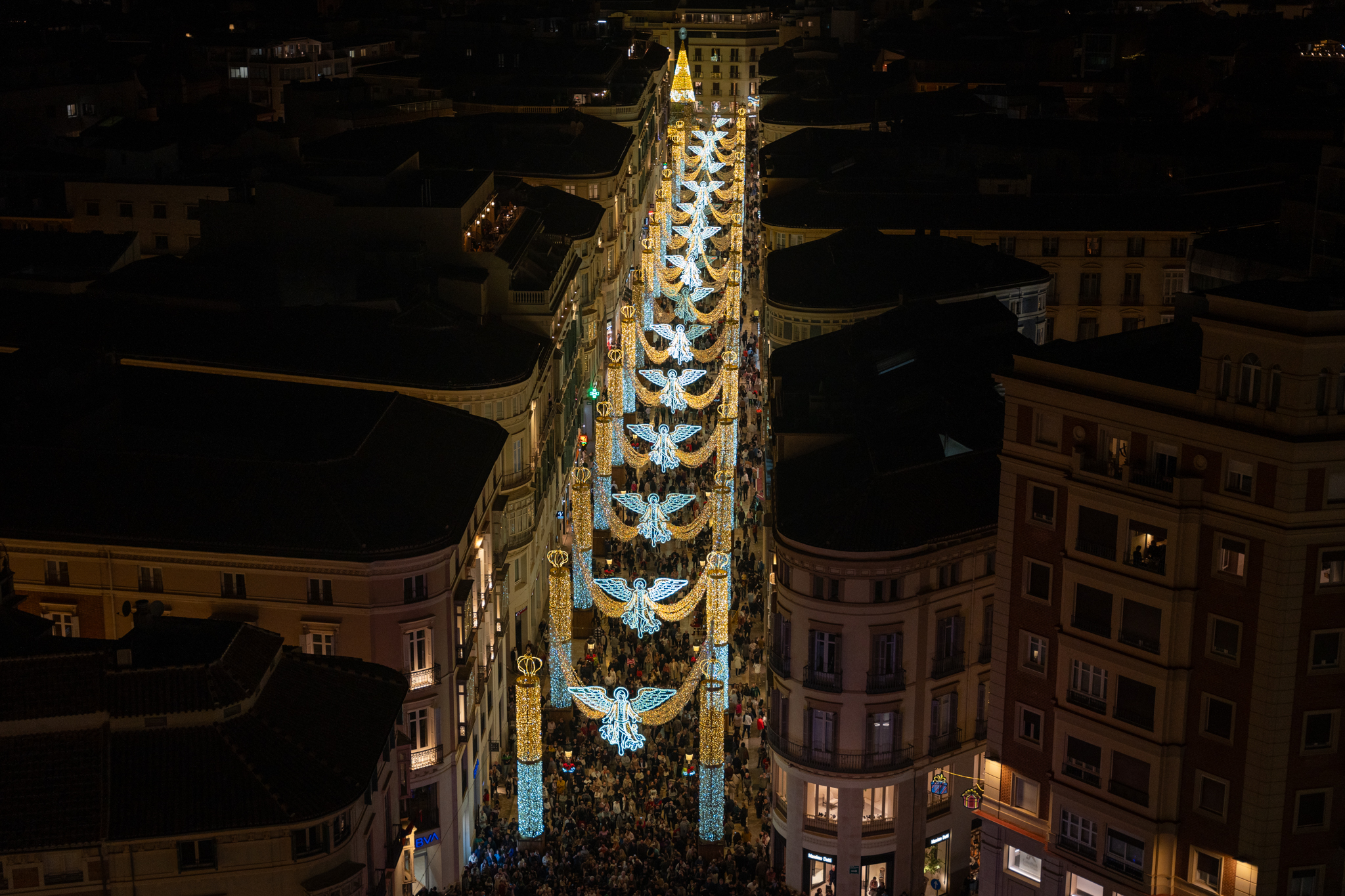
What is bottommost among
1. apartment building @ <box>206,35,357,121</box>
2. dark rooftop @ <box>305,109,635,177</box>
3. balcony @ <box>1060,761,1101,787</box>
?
balcony @ <box>1060,761,1101,787</box>

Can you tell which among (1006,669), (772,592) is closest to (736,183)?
(772,592)

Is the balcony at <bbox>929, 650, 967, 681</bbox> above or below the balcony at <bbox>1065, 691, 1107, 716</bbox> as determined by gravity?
below

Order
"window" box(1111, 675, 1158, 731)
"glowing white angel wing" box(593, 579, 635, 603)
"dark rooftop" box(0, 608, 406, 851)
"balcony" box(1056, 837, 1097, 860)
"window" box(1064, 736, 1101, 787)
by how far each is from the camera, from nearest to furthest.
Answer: "dark rooftop" box(0, 608, 406, 851), "window" box(1111, 675, 1158, 731), "window" box(1064, 736, 1101, 787), "balcony" box(1056, 837, 1097, 860), "glowing white angel wing" box(593, 579, 635, 603)

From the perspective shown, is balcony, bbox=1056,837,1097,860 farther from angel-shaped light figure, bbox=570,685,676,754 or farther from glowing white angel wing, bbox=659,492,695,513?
glowing white angel wing, bbox=659,492,695,513

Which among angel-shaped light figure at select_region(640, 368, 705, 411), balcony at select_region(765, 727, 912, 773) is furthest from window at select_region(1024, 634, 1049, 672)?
angel-shaped light figure at select_region(640, 368, 705, 411)

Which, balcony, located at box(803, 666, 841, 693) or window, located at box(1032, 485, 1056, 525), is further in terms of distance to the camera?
balcony, located at box(803, 666, 841, 693)

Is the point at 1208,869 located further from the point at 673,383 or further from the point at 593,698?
the point at 673,383

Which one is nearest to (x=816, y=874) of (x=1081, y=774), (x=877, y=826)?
(x=877, y=826)

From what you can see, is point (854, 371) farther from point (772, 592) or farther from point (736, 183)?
point (736, 183)
